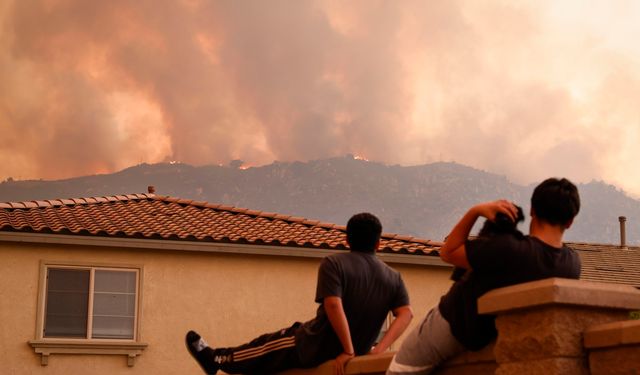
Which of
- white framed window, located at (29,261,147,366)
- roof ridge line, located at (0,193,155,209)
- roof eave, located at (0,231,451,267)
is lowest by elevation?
white framed window, located at (29,261,147,366)

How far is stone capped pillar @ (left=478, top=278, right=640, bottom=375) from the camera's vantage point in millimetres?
4809

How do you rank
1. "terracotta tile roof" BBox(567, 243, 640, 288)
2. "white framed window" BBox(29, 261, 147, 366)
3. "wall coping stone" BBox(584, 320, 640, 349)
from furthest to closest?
1. "terracotta tile roof" BBox(567, 243, 640, 288)
2. "white framed window" BBox(29, 261, 147, 366)
3. "wall coping stone" BBox(584, 320, 640, 349)

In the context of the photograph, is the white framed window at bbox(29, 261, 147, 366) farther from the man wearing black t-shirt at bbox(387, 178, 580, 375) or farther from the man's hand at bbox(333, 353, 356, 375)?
the man wearing black t-shirt at bbox(387, 178, 580, 375)

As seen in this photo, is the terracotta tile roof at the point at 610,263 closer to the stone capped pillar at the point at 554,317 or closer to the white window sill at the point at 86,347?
the white window sill at the point at 86,347

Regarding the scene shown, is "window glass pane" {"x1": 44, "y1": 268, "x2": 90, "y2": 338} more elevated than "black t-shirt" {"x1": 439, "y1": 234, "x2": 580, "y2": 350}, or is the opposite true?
"black t-shirt" {"x1": 439, "y1": 234, "x2": 580, "y2": 350}

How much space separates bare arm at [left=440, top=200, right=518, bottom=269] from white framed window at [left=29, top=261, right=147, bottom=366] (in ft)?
54.0

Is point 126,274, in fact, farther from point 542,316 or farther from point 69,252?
point 542,316

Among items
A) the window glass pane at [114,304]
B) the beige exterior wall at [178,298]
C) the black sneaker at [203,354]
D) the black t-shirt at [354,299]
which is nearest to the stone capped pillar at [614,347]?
the black t-shirt at [354,299]

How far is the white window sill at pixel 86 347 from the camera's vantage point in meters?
20.7

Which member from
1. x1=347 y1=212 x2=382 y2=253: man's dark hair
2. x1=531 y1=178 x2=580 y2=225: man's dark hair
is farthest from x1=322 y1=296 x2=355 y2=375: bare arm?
x1=531 y1=178 x2=580 y2=225: man's dark hair

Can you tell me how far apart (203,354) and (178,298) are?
13.8m

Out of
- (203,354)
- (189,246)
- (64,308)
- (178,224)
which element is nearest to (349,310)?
(203,354)

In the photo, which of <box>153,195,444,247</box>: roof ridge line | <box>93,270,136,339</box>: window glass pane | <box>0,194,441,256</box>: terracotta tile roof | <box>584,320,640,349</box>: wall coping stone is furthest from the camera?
<box>153,195,444,247</box>: roof ridge line

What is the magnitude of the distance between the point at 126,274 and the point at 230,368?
13.8m
